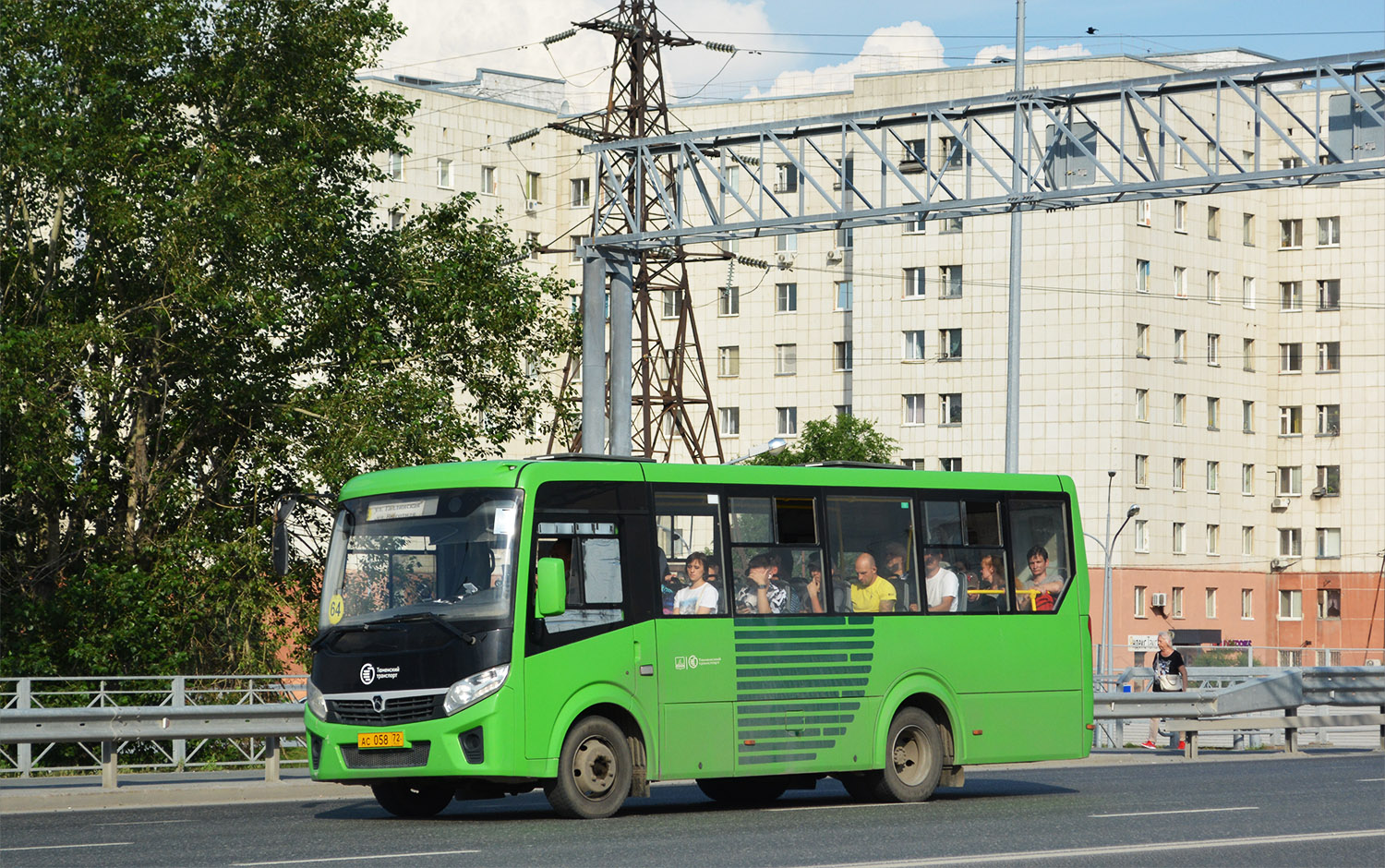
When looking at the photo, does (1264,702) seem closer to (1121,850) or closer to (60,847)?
(1121,850)

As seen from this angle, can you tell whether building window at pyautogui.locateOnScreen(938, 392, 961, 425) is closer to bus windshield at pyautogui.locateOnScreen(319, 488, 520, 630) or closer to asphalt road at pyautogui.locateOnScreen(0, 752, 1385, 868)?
asphalt road at pyautogui.locateOnScreen(0, 752, 1385, 868)

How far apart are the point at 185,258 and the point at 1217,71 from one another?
13805 mm

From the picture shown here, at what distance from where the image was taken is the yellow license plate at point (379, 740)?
50.2 ft

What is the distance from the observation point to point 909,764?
1794 cm

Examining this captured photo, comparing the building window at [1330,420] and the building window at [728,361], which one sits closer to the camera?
the building window at [1330,420]

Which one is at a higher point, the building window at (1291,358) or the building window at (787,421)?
the building window at (1291,358)

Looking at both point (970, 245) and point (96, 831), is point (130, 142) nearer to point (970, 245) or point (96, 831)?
point (96, 831)

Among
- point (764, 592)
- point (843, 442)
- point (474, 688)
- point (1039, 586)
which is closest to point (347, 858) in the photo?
point (474, 688)

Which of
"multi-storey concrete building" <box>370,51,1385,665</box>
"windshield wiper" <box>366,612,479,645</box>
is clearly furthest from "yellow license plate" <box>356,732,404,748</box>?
"multi-storey concrete building" <box>370,51,1385,665</box>

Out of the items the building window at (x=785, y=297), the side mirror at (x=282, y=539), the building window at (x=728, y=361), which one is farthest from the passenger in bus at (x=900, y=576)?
the building window at (x=728, y=361)

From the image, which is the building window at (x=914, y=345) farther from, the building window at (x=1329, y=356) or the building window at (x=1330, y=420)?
the building window at (x=1330, y=420)

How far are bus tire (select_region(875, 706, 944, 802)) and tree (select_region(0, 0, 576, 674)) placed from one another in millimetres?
12397

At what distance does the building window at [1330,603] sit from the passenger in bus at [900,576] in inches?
2624

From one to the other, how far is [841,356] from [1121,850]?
228ft
